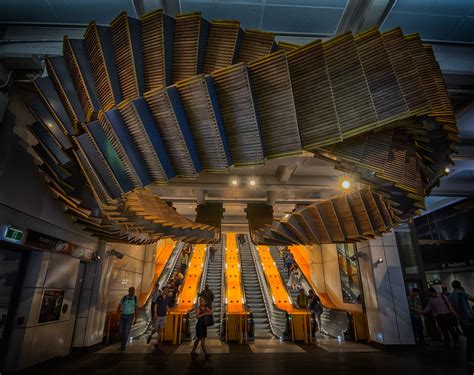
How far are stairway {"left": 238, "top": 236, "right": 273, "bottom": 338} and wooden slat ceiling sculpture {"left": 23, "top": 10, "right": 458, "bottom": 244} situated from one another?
31.2ft

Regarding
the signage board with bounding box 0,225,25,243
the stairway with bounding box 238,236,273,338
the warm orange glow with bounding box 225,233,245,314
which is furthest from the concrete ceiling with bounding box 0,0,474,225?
the stairway with bounding box 238,236,273,338

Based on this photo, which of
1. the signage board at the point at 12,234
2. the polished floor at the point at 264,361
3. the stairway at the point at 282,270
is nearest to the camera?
the signage board at the point at 12,234

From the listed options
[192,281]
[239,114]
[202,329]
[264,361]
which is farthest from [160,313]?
[239,114]

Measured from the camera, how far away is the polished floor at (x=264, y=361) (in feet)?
20.3

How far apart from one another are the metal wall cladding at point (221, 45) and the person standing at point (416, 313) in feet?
34.6

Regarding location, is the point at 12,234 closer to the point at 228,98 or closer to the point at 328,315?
the point at 228,98

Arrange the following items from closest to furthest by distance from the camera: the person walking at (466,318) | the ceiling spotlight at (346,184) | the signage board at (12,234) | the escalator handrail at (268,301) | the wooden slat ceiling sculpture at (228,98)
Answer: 1. the wooden slat ceiling sculpture at (228,98)
2. the signage board at (12,234)
3. the person walking at (466,318)
4. the ceiling spotlight at (346,184)
5. the escalator handrail at (268,301)

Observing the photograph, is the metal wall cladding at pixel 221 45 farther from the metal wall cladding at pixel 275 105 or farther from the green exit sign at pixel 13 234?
the green exit sign at pixel 13 234

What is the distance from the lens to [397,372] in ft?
20.4

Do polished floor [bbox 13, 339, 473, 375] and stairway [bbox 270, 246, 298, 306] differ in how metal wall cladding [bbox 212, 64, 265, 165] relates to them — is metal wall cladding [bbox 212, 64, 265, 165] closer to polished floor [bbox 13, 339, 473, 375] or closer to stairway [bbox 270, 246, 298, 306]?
polished floor [bbox 13, 339, 473, 375]

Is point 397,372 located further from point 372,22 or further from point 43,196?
point 43,196

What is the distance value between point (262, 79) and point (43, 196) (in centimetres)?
576

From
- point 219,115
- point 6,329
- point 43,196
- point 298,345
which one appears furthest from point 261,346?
point 219,115

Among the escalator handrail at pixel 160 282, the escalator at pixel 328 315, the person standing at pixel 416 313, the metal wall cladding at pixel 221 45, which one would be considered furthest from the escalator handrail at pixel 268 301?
the metal wall cladding at pixel 221 45
